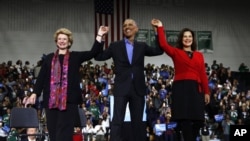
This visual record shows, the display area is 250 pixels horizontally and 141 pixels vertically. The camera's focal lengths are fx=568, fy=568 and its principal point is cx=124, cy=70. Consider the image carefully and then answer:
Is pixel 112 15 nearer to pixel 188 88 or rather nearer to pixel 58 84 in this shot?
pixel 188 88

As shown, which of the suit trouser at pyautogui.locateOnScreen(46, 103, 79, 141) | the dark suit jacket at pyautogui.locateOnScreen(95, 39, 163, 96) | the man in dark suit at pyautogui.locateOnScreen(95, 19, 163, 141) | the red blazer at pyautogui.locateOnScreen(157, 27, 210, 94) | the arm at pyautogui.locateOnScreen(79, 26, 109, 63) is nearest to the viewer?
the suit trouser at pyautogui.locateOnScreen(46, 103, 79, 141)

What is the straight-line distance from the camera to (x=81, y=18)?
31.0 metres

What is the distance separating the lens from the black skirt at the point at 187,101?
7043mm

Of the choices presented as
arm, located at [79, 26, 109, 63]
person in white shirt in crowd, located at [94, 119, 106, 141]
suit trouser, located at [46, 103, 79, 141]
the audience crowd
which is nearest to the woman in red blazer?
arm, located at [79, 26, 109, 63]

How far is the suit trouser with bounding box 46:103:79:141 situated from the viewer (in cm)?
639

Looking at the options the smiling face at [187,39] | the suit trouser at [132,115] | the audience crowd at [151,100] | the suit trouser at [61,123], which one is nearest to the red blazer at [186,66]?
the smiling face at [187,39]

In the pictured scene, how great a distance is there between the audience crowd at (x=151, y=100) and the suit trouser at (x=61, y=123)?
30.5 feet

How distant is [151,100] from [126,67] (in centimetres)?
1556

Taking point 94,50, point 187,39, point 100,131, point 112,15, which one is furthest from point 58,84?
point 112,15

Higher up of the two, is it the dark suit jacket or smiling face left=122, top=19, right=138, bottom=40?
smiling face left=122, top=19, right=138, bottom=40

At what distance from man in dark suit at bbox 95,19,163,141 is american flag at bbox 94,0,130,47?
22752 millimetres

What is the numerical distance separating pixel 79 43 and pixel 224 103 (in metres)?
9.68

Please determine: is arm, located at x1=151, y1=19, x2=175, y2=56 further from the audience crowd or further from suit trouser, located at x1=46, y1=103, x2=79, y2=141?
the audience crowd

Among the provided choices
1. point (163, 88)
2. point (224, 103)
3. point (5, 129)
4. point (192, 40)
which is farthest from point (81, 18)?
point (192, 40)
